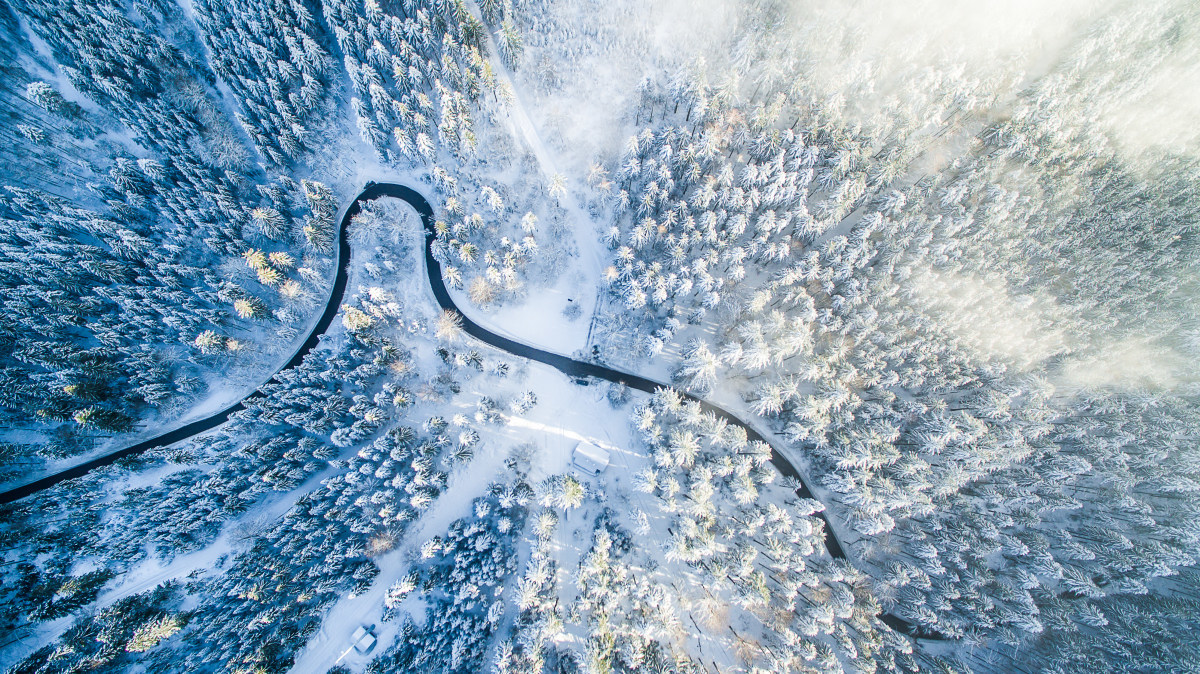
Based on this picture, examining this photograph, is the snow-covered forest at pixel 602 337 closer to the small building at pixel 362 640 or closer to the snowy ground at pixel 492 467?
the snowy ground at pixel 492 467

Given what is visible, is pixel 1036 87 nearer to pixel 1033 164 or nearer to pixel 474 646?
pixel 1033 164

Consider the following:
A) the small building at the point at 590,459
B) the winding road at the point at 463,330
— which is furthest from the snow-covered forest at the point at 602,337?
the small building at the point at 590,459

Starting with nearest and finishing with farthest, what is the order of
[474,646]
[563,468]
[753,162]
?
1. [474,646]
2. [563,468]
3. [753,162]

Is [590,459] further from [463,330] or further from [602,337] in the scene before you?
[463,330]

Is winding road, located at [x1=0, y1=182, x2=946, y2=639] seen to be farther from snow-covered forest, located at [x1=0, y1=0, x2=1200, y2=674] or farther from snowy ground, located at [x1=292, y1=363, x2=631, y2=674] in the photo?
snowy ground, located at [x1=292, y1=363, x2=631, y2=674]

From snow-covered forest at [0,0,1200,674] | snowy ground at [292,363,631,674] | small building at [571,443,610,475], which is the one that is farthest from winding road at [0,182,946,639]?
small building at [571,443,610,475]

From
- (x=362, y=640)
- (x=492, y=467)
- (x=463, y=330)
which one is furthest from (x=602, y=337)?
(x=362, y=640)

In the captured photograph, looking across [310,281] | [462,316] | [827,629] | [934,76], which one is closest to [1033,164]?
[934,76]
